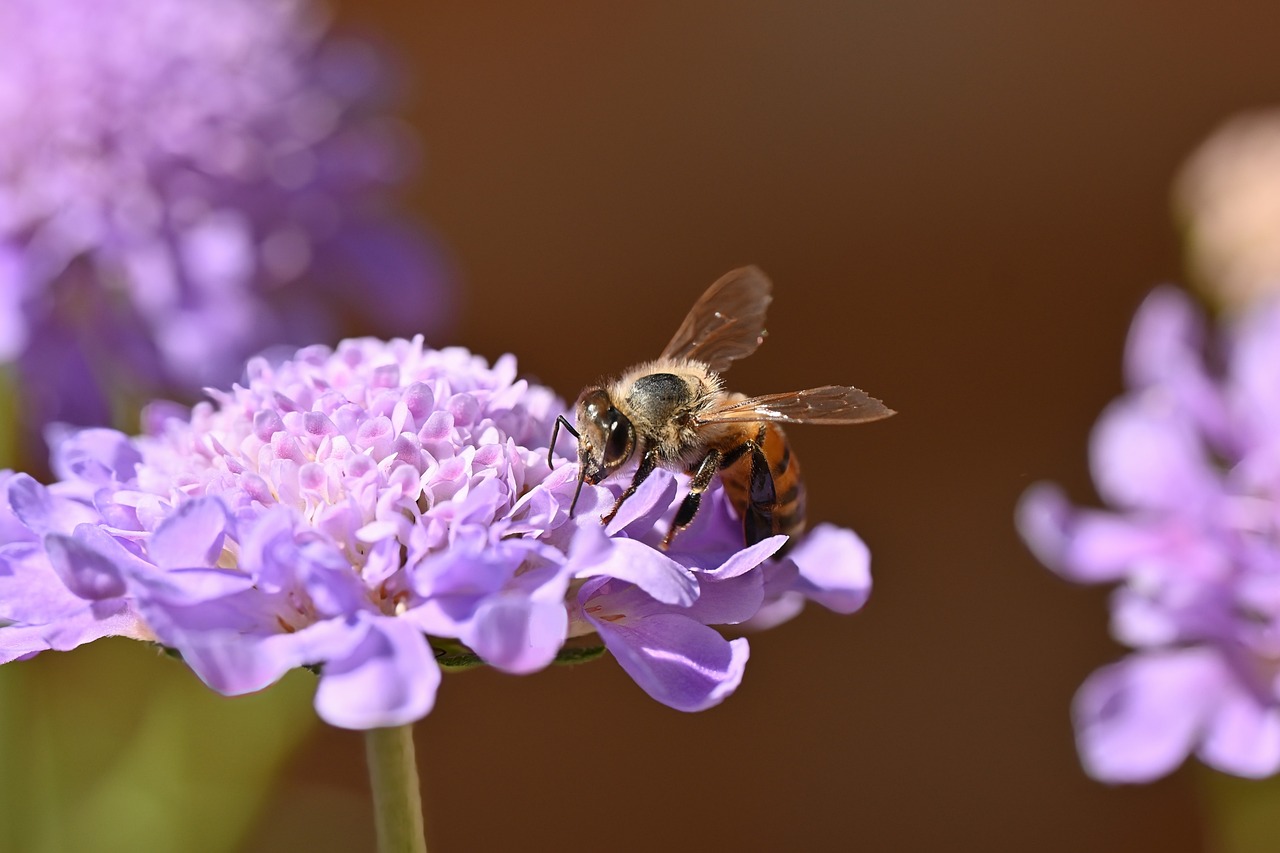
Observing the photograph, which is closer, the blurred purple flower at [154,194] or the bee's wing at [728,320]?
the bee's wing at [728,320]

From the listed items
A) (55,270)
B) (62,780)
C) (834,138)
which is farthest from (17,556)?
(834,138)

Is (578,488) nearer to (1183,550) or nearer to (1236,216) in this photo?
(1183,550)

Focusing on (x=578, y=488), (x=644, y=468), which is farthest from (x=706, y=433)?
(x=578, y=488)

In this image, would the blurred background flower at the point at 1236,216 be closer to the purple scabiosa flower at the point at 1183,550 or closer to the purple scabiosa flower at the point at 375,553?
the purple scabiosa flower at the point at 1183,550

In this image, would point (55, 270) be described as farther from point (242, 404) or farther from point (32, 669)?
point (242, 404)

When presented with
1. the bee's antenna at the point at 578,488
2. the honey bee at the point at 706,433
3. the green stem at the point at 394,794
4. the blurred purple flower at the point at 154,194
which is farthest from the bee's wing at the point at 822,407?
the blurred purple flower at the point at 154,194

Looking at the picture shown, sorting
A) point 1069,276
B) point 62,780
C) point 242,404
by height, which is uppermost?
point 242,404

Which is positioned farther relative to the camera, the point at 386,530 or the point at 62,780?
the point at 62,780

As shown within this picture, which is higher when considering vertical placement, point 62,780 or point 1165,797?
point 62,780
